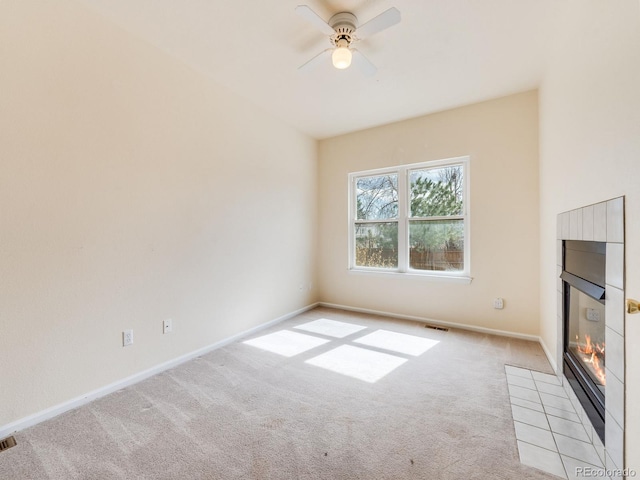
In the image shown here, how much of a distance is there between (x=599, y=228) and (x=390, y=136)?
9.42 ft

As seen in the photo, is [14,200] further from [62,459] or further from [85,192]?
[62,459]

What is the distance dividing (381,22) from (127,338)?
2.94 meters

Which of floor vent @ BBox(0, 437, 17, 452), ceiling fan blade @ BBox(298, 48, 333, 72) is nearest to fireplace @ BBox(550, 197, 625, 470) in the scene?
ceiling fan blade @ BBox(298, 48, 333, 72)

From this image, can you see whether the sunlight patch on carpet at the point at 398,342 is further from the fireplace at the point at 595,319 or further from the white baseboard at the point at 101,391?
the white baseboard at the point at 101,391

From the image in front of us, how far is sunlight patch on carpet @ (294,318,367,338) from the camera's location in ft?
10.8

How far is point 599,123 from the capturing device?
146 centimetres

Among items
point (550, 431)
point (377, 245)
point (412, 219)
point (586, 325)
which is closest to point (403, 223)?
point (412, 219)

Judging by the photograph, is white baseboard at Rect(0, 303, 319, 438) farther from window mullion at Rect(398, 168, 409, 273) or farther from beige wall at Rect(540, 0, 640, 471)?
beige wall at Rect(540, 0, 640, 471)

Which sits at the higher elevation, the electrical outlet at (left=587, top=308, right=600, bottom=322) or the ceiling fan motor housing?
the ceiling fan motor housing

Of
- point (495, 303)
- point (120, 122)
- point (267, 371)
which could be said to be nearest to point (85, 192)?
point (120, 122)

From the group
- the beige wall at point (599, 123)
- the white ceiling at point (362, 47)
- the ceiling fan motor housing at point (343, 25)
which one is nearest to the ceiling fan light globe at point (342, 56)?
the ceiling fan motor housing at point (343, 25)

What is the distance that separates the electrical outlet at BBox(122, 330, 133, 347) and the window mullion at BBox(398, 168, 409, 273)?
3.16 meters

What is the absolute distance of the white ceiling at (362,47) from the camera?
77.0 inches

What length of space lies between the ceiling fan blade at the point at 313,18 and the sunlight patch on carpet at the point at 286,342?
8.97 ft
